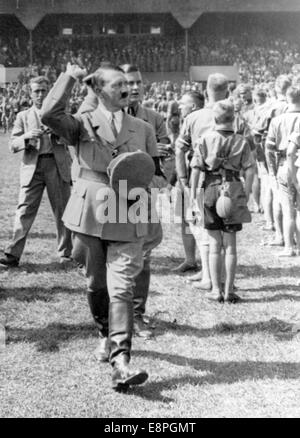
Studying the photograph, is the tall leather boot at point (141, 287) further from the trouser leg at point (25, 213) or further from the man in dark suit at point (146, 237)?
the trouser leg at point (25, 213)

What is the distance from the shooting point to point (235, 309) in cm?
535

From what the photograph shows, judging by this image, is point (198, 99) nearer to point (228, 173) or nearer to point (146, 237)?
point (228, 173)

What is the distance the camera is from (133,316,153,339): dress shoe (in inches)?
184

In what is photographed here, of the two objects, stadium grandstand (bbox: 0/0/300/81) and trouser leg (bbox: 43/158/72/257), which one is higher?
stadium grandstand (bbox: 0/0/300/81)

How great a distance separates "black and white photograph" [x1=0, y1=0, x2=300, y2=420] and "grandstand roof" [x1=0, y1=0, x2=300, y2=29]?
29757 mm

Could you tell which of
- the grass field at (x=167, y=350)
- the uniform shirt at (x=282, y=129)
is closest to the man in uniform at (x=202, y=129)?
the grass field at (x=167, y=350)

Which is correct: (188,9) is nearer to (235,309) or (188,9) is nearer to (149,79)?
(149,79)

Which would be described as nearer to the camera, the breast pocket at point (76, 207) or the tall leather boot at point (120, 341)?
the tall leather boot at point (120, 341)

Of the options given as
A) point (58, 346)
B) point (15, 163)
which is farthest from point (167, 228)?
point (15, 163)

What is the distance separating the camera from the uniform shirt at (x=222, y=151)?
532 cm

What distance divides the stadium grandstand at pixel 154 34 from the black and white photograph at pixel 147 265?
2755 cm

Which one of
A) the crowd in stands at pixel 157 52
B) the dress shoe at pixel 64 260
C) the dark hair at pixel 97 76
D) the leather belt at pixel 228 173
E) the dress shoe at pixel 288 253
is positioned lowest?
the dress shoe at pixel 288 253

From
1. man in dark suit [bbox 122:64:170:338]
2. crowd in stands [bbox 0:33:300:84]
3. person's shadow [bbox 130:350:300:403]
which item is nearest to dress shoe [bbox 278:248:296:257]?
man in dark suit [bbox 122:64:170:338]

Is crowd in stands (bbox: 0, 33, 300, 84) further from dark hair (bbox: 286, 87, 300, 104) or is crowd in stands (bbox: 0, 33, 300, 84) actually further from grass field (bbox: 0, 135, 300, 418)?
grass field (bbox: 0, 135, 300, 418)
